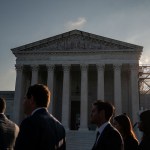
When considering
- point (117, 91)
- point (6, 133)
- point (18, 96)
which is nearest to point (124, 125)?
point (6, 133)

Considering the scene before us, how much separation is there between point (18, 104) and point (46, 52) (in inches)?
354

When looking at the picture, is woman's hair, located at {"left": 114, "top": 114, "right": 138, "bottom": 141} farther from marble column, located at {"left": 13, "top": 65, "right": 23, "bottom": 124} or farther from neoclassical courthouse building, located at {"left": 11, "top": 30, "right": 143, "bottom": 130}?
marble column, located at {"left": 13, "top": 65, "right": 23, "bottom": 124}

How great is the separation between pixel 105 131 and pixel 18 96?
36802 millimetres

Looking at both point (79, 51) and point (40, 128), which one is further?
point (79, 51)

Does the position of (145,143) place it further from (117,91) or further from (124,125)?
(117,91)

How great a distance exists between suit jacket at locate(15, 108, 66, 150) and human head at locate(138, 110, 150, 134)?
1.95 metres

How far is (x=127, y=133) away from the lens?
6.88 metres

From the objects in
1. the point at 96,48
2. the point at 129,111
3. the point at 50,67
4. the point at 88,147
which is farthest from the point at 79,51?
the point at 88,147

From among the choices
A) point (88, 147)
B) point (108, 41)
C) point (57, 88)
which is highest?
point (108, 41)

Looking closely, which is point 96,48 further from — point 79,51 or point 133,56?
point 133,56

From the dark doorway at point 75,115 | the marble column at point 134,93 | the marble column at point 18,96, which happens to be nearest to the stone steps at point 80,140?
the marble column at point 134,93

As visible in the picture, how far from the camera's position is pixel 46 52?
41.9 meters

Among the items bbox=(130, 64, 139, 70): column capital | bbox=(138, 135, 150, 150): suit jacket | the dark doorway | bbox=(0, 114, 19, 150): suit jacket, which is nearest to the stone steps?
the dark doorway

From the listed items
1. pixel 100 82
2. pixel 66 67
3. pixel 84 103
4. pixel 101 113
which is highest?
pixel 66 67
